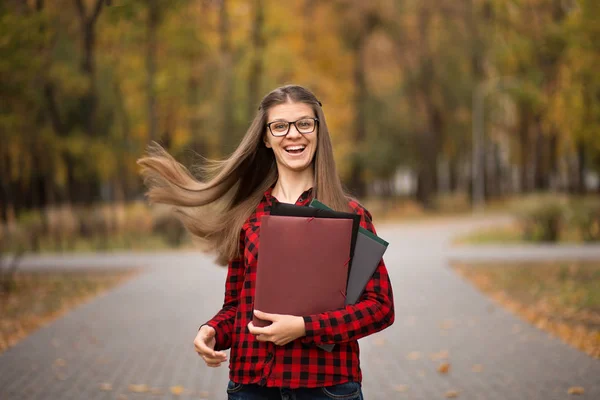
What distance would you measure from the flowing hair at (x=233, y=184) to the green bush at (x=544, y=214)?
1957cm

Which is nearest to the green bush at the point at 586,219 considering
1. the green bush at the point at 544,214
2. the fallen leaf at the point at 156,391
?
the green bush at the point at 544,214

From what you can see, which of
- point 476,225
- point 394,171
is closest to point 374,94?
point 394,171

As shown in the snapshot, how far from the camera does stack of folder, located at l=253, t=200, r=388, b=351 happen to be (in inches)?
105

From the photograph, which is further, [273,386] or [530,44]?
[530,44]

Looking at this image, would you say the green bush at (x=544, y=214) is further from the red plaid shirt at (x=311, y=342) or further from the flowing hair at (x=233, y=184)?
the red plaid shirt at (x=311, y=342)

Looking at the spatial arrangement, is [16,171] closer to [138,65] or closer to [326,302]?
[138,65]

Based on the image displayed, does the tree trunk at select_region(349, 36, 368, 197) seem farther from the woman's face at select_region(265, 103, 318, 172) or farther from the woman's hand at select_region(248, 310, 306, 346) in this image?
the woman's hand at select_region(248, 310, 306, 346)

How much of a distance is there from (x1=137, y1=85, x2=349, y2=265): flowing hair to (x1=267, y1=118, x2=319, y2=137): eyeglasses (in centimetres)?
4

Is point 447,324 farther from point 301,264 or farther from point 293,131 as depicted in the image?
point 301,264

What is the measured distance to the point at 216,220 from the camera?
3250mm

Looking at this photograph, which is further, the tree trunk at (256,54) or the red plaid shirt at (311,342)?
the tree trunk at (256,54)

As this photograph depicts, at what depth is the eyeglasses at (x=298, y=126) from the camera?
2.96 m

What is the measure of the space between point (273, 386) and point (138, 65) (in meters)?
30.8

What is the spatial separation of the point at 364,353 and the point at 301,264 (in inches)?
231
